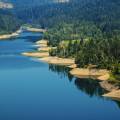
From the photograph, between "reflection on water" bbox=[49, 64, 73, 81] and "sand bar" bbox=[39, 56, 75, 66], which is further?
"sand bar" bbox=[39, 56, 75, 66]

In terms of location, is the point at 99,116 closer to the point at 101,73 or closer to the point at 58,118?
the point at 58,118

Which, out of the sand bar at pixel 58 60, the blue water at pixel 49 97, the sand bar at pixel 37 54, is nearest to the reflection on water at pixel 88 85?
the blue water at pixel 49 97

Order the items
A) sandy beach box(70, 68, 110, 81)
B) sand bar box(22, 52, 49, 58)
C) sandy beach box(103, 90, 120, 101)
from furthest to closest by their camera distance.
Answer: sand bar box(22, 52, 49, 58)
sandy beach box(70, 68, 110, 81)
sandy beach box(103, 90, 120, 101)

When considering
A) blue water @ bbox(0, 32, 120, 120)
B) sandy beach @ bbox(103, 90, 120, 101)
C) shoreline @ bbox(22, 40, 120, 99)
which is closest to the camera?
blue water @ bbox(0, 32, 120, 120)

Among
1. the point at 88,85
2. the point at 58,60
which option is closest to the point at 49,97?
the point at 88,85

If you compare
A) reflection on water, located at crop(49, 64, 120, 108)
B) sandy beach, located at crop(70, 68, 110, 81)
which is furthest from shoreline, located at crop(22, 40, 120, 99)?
reflection on water, located at crop(49, 64, 120, 108)

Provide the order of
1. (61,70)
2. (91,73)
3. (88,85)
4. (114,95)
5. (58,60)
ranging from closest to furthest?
(114,95)
(88,85)
(91,73)
(61,70)
(58,60)

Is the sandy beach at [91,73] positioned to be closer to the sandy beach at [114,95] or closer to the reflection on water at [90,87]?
the reflection on water at [90,87]

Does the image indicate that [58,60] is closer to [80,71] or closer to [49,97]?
[80,71]

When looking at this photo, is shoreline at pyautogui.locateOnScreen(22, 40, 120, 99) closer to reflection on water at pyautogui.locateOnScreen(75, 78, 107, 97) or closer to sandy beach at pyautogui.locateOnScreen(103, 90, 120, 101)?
sandy beach at pyautogui.locateOnScreen(103, 90, 120, 101)
